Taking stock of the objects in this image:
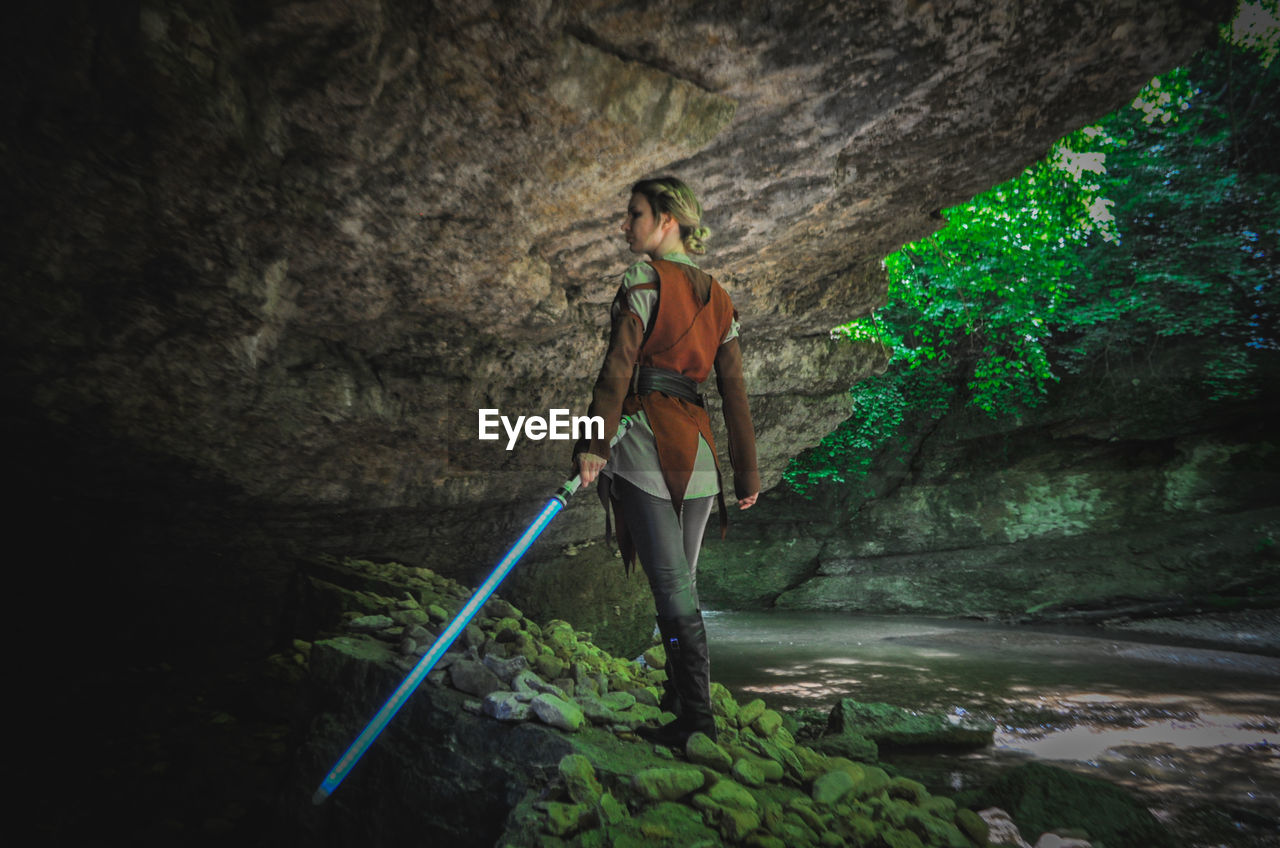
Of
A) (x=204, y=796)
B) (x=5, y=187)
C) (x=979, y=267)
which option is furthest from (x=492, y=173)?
(x=979, y=267)

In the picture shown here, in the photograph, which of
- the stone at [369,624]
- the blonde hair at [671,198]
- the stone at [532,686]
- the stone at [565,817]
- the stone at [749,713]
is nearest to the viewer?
the stone at [565,817]

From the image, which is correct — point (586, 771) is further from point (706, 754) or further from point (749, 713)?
point (749, 713)

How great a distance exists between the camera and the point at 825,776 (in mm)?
2158

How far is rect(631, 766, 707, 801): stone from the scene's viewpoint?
194 cm

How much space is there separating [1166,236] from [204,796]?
12569 mm

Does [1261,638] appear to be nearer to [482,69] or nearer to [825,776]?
[825,776]

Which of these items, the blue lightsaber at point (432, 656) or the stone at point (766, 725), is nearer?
the blue lightsaber at point (432, 656)

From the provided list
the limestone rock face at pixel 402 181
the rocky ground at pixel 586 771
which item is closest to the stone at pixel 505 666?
the rocky ground at pixel 586 771

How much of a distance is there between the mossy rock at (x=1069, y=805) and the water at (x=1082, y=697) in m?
0.16

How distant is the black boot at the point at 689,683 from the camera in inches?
90.8

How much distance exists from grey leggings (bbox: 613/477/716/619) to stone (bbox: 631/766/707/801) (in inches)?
20.1

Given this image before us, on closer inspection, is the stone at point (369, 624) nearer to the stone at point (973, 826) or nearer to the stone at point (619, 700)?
the stone at point (619, 700)

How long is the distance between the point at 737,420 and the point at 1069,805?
5.90 ft

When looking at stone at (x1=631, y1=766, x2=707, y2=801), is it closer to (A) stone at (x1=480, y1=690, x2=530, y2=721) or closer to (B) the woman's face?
(A) stone at (x1=480, y1=690, x2=530, y2=721)
